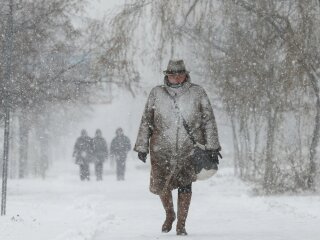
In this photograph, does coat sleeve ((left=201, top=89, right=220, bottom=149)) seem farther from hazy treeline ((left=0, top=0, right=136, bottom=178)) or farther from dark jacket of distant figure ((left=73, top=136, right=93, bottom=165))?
dark jacket of distant figure ((left=73, top=136, right=93, bottom=165))

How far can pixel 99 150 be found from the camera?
2867 centimetres

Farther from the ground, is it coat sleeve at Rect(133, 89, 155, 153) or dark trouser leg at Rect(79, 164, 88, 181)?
coat sleeve at Rect(133, 89, 155, 153)

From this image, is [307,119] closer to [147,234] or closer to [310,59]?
[310,59]

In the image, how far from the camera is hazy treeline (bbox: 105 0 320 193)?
43.6 ft

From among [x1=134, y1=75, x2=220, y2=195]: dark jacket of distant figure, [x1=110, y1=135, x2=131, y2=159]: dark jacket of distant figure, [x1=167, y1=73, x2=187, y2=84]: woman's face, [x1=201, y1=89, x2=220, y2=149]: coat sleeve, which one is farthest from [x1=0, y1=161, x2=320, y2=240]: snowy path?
[x1=110, y1=135, x2=131, y2=159]: dark jacket of distant figure

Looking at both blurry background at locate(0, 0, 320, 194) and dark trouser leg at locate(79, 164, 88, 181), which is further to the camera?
dark trouser leg at locate(79, 164, 88, 181)

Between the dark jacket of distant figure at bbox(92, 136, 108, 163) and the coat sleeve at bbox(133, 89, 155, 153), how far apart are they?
20.1 m

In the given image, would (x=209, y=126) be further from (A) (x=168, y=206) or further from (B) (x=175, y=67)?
(A) (x=168, y=206)

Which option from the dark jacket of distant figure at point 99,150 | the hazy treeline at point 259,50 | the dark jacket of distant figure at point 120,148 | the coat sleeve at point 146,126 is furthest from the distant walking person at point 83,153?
the coat sleeve at point 146,126

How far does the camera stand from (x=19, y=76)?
734 inches

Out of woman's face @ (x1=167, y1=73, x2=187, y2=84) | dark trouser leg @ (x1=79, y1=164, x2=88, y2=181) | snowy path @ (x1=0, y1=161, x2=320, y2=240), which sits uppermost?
woman's face @ (x1=167, y1=73, x2=187, y2=84)

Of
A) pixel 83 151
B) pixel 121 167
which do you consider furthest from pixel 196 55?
pixel 121 167

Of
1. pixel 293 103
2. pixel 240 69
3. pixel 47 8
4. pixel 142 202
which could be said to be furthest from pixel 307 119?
pixel 47 8

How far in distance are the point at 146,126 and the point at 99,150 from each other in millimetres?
20480
